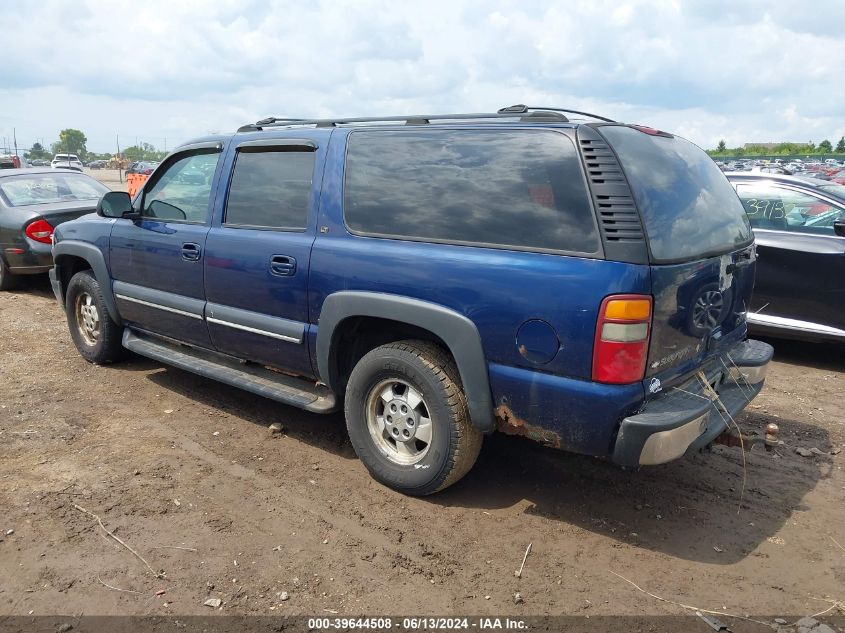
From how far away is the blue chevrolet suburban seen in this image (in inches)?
117

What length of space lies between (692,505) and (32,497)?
354 cm

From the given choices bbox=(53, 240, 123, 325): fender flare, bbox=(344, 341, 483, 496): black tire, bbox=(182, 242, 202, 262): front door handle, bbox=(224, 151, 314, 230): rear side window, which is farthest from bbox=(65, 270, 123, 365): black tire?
bbox=(344, 341, 483, 496): black tire

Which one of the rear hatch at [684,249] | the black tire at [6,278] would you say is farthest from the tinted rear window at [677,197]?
the black tire at [6,278]

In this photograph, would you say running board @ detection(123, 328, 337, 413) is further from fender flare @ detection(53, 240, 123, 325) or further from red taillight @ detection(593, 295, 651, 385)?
red taillight @ detection(593, 295, 651, 385)

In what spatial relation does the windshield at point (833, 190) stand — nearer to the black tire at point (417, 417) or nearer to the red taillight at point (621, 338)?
the red taillight at point (621, 338)

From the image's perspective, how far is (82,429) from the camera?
15.1 feet

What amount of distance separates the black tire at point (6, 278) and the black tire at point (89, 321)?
3544 millimetres

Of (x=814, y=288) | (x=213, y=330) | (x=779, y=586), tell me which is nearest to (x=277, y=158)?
(x=213, y=330)

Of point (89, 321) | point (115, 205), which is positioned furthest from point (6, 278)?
point (115, 205)

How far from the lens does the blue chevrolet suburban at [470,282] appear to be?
2.97 m

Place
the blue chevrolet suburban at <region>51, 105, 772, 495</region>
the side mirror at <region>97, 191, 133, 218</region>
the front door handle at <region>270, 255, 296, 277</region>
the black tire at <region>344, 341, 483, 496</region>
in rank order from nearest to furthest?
the blue chevrolet suburban at <region>51, 105, 772, 495</region> → the black tire at <region>344, 341, 483, 496</region> → the front door handle at <region>270, 255, 296, 277</region> → the side mirror at <region>97, 191, 133, 218</region>

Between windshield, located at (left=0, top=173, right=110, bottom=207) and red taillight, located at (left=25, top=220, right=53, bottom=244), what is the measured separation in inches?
23.5

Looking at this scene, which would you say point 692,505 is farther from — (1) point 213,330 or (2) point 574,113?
(1) point 213,330

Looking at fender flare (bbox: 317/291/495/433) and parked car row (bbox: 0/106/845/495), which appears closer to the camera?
parked car row (bbox: 0/106/845/495)
